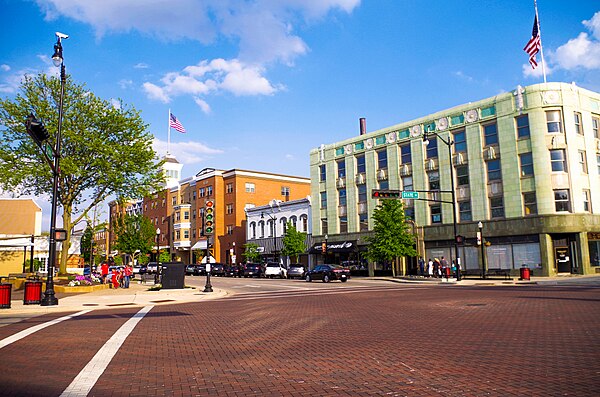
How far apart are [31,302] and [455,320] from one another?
648 inches

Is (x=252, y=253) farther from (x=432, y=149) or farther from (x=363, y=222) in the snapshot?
(x=432, y=149)

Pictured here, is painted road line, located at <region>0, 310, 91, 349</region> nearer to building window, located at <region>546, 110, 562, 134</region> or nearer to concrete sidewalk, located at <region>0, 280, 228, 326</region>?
concrete sidewalk, located at <region>0, 280, 228, 326</region>

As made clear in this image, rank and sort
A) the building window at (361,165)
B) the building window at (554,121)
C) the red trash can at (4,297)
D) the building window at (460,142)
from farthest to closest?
the building window at (361,165), the building window at (460,142), the building window at (554,121), the red trash can at (4,297)

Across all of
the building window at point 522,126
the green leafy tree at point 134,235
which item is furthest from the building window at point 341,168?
the green leafy tree at point 134,235

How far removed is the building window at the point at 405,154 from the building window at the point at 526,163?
37.8ft

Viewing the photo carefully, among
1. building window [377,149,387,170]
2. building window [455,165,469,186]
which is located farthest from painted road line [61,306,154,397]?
building window [377,149,387,170]

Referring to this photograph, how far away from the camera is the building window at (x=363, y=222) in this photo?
179ft

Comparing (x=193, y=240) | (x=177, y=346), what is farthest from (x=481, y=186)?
(x=193, y=240)

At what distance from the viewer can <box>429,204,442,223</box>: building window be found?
4751 centimetres

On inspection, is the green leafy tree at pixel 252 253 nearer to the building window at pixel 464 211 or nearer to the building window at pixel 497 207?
the building window at pixel 464 211

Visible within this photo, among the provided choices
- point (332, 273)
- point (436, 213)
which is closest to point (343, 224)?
point (436, 213)

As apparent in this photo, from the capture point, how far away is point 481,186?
4397cm

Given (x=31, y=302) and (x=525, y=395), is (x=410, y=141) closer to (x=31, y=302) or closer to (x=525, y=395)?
(x=31, y=302)

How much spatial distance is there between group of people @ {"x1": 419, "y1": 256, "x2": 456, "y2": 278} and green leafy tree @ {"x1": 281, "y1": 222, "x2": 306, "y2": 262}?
55.1 feet
